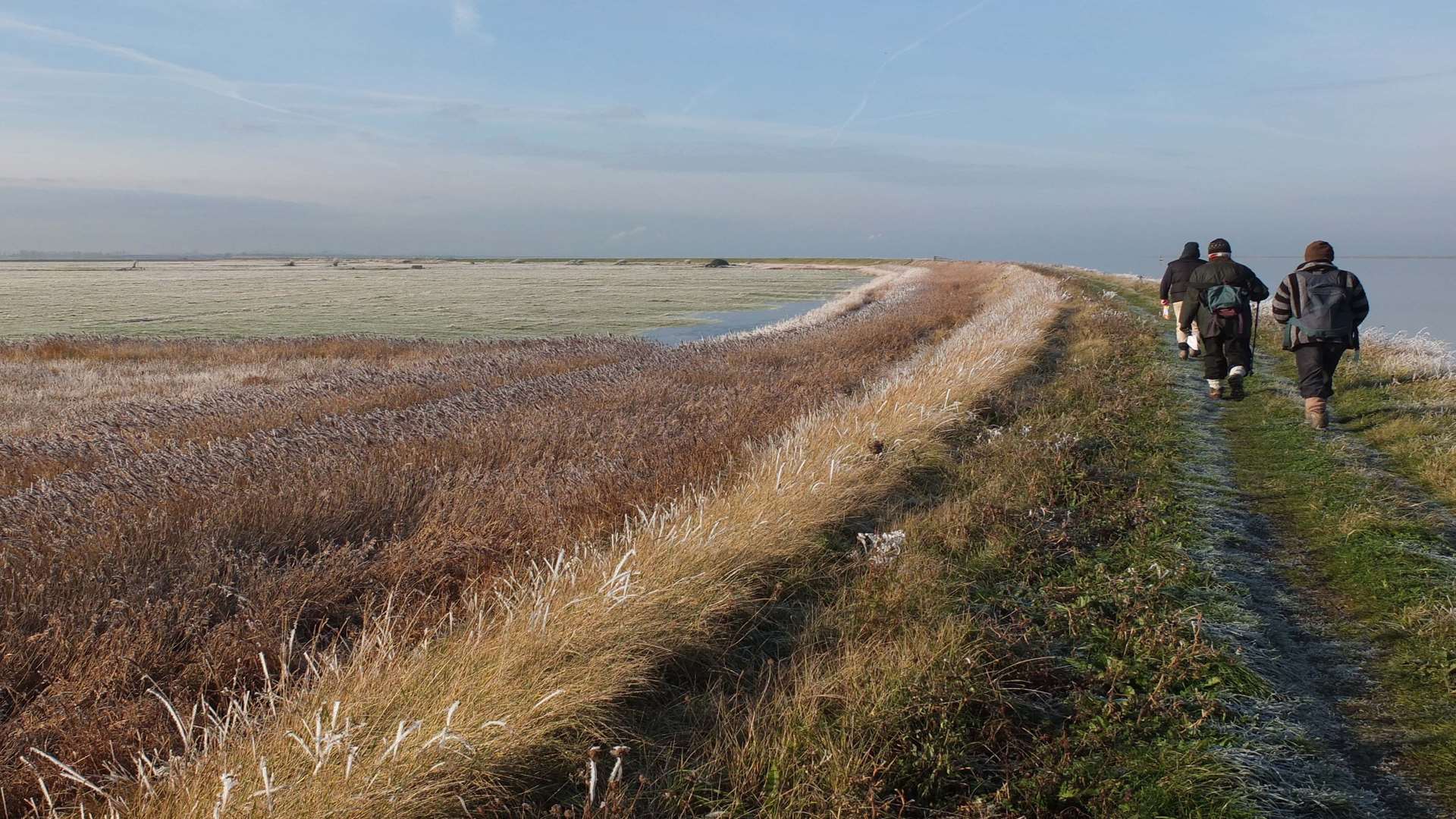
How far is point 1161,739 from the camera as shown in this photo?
10.3 feet

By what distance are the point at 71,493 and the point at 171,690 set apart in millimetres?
3273

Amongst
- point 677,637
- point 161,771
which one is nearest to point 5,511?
point 161,771

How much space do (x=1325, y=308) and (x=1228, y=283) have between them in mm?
1927

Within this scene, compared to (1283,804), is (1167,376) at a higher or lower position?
higher

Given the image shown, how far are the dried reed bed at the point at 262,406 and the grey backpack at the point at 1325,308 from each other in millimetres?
10593

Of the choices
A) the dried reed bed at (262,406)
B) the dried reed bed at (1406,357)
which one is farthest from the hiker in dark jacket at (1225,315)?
the dried reed bed at (262,406)

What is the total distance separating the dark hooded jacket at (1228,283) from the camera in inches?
408

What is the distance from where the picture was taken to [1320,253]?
28.7 feet

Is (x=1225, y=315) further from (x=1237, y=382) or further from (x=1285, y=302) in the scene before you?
(x=1285, y=302)

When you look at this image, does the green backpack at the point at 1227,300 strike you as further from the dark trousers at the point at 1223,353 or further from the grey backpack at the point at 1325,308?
the grey backpack at the point at 1325,308

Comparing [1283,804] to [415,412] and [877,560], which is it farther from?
[415,412]

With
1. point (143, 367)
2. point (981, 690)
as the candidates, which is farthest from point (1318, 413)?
point (143, 367)

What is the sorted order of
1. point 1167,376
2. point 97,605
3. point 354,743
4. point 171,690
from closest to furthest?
1. point 354,743
2. point 171,690
3. point 97,605
4. point 1167,376

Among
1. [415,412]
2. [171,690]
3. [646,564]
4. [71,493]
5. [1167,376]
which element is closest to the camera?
[171,690]
